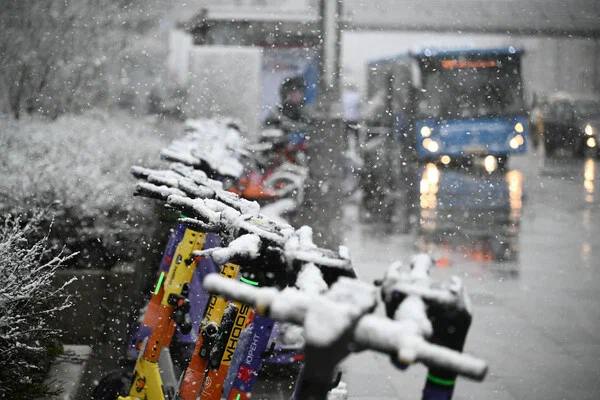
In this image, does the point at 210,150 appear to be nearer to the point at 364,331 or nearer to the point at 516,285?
the point at 516,285

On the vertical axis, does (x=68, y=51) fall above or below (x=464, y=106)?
above

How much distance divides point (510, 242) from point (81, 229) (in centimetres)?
657

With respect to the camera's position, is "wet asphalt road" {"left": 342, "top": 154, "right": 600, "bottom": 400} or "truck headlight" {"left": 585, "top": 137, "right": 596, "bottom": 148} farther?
"truck headlight" {"left": 585, "top": 137, "right": 596, "bottom": 148}

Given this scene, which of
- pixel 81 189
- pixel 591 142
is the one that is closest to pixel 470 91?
pixel 591 142

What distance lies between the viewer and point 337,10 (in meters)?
7.86

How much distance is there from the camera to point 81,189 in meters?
6.97

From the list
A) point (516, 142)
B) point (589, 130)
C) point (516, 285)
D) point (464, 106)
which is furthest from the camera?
point (589, 130)

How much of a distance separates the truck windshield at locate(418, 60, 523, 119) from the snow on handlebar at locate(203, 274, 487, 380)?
18.0m

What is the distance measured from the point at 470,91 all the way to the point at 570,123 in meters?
12.7

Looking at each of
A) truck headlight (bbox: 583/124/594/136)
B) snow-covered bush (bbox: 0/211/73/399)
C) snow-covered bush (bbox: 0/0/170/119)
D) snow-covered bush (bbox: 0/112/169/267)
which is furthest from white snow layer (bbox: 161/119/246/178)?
truck headlight (bbox: 583/124/594/136)

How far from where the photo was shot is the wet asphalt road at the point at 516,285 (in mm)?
5473

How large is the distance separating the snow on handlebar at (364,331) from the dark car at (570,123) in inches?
1115

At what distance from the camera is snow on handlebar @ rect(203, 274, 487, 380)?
5.01 ft

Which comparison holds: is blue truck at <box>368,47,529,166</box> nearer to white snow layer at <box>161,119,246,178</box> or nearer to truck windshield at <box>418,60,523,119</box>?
truck windshield at <box>418,60,523,119</box>
